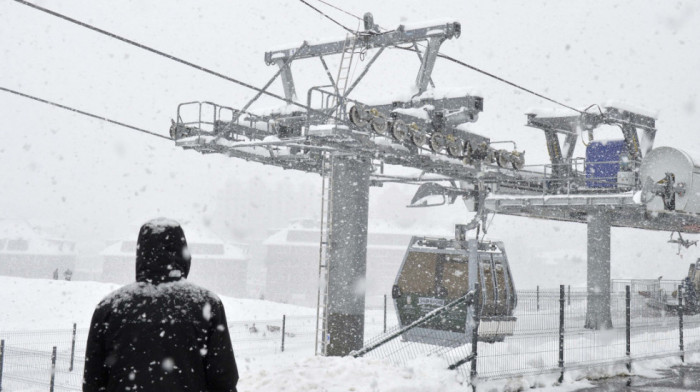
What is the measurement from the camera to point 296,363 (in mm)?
10617

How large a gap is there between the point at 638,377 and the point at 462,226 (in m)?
6.61

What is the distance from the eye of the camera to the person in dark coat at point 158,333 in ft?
10.7

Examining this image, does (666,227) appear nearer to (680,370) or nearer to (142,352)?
(680,370)

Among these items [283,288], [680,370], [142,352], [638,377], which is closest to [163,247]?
[142,352]

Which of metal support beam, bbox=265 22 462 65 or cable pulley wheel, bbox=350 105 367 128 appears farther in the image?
metal support beam, bbox=265 22 462 65

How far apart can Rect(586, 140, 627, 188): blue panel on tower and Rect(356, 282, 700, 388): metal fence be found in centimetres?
1033

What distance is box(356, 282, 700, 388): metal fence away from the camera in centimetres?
1112

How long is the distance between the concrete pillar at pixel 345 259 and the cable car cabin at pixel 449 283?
1.17 metres

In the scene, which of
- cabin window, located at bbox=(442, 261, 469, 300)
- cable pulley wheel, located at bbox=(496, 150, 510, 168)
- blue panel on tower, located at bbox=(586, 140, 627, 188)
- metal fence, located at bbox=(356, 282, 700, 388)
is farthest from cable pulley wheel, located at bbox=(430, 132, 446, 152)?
blue panel on tower, located at bbox=(586, 140, 627, 188)

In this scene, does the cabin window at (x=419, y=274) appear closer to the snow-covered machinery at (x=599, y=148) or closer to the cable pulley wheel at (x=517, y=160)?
the cable pulley wheel at (x=517, y=160)

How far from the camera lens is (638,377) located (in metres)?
13.1

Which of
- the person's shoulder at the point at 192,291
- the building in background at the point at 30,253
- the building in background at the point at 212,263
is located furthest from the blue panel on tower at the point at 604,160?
the building in background at the point at 30,253

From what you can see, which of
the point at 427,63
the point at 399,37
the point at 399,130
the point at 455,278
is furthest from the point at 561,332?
the point at 399,37

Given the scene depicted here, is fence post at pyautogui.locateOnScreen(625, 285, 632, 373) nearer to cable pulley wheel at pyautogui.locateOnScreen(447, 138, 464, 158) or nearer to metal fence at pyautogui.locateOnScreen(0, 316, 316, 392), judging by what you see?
cable pulley wheel at pyautogui.locateOnScreen(447, 138, 464, 158)
